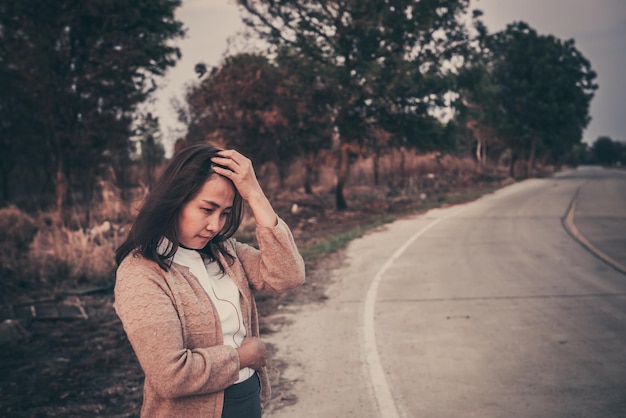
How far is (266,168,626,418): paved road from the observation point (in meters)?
4.93

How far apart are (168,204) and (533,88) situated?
185 ft

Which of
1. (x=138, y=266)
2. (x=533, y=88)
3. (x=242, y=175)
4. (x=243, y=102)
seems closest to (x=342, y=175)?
(x=243, y=102)

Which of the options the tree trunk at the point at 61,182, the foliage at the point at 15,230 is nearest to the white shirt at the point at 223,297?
the foliage at the point at 15,230

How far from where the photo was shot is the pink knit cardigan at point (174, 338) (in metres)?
2.03

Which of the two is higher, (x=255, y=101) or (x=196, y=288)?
Result: (x=255, y=101)

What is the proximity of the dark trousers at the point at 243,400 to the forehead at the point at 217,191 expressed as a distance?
2.43ft

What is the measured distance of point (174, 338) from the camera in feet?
6.71

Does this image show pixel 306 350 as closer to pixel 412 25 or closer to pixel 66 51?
pixel 66 51

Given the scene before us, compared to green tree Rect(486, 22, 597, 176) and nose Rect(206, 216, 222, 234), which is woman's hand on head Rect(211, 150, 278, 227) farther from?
green tree Rect(486, 22, 597, 176)

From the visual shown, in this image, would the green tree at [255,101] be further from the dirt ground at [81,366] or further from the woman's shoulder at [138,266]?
the woman's shoulder at [138,266]

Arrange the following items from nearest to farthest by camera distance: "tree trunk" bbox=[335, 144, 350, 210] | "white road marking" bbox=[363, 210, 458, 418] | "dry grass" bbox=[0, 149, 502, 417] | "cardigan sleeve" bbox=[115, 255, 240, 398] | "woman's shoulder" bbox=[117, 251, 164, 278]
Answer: "cardigan sleeve" bbox=[115, 255, 240, 398] < "woman's shoulder" bbox=[117, 251, 164, 278] < "white road marking" bbox=[363, 210, 458, 418] < "dry grass" bbox=[0, 149, 502, 417] < "tree trunk" bbox=[335, 144, 350, 210]

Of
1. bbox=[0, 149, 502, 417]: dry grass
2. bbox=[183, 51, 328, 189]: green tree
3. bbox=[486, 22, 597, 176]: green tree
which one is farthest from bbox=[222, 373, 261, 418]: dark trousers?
bbox=[486, 22, 597, 176]: green tree

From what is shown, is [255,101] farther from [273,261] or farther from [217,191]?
[217,191]

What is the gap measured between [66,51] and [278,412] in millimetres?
17495
